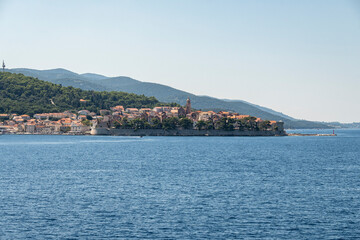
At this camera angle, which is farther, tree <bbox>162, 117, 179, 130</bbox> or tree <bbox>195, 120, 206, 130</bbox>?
tree <bbox>195, 120, 206, 130</bbox>

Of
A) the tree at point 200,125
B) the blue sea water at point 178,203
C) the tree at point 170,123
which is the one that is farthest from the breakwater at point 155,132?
the blue sea water at point 178,203

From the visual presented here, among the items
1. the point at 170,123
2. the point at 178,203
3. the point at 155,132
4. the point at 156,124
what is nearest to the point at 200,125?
the point at 170,123

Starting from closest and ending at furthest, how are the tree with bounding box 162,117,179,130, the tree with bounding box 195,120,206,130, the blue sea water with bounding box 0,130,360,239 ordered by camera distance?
the blue sea water with bounding box 0,130,360,239 → the tree with bounding box 162,117,179,130 → the tree with bounding box 195,120,206,130

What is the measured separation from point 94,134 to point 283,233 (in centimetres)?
16966

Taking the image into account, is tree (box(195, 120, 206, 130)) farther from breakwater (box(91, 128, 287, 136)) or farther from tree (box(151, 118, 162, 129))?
tree (box(151, 118, 162, 129))

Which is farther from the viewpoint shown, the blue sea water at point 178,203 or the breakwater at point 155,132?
the breakwater at point 155,132

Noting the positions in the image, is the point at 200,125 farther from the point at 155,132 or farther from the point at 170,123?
the point at 155,132

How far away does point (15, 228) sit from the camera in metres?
29.5

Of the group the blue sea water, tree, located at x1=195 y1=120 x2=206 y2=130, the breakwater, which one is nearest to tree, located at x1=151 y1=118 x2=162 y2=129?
the breakwater

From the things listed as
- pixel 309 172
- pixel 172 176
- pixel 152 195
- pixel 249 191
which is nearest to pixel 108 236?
pixel 152 195

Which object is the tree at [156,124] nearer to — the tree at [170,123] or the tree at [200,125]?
the tree at [170,123]

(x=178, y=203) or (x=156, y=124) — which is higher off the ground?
(x=156, y=124)

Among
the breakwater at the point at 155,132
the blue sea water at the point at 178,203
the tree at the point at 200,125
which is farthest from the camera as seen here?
the breakwater at the point at 155,132

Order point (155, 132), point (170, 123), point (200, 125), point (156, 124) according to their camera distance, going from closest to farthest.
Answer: point (170, 123), point (200, 125), point (156, 124), point (155, 132)
